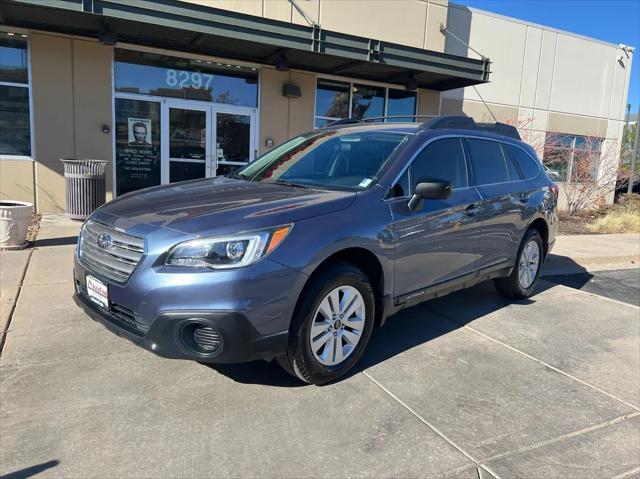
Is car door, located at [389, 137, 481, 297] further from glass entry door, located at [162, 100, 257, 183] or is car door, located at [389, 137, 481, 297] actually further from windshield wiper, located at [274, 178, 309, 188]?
glass entry door, located at [162, 100, 257, 183]

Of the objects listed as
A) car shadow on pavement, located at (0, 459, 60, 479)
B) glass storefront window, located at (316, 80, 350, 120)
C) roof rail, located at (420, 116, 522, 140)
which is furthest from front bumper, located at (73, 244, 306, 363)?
glass storefront window, located at (316, 80, 350, 120)

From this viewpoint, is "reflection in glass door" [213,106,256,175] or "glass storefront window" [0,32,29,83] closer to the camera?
"glass storefront window" [0,32,29,83]

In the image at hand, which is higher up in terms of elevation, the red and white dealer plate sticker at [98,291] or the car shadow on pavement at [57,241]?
the red and white dealer plate sticker at [98,291]

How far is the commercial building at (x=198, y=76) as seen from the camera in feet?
31.1

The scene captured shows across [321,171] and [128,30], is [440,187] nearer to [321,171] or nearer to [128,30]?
[321,171]

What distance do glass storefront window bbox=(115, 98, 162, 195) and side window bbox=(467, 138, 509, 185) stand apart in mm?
7631

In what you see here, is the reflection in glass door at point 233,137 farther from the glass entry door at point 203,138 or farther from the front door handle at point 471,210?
the front door handle at point 471,210

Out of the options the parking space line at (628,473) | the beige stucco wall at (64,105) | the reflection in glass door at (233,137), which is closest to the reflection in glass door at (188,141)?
the reflection in glass door at (233,137)

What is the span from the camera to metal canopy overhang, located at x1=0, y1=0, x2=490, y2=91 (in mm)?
8547

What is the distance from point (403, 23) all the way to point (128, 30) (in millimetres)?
6920

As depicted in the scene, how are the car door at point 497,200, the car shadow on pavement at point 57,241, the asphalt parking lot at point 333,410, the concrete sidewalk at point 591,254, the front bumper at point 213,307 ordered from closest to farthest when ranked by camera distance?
1. the asphalt parking lot at point 333,410
2. the front bumper at point 213,307
3. the car door at point 497,200
4. the car shadow on pavement at point 57,241
5. the concrete sidewalk at point 591,254

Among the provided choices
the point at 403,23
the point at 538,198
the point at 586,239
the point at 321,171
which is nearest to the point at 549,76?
the point at 403,23

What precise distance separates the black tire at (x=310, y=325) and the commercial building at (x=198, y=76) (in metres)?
7.22

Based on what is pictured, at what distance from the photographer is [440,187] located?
3766 mm
